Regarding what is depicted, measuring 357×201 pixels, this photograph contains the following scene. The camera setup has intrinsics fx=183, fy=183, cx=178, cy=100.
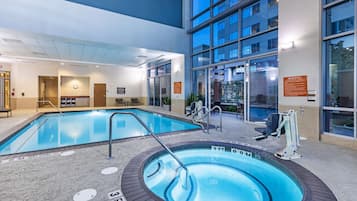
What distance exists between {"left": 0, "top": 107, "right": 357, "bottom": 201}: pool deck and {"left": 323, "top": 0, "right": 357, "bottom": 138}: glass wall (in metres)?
0.60

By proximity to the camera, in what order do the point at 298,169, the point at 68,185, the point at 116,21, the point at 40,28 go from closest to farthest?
the point at 68,185, the point at 298,169, the point at 40,28, the point at 116,21

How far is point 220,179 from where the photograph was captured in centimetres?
302

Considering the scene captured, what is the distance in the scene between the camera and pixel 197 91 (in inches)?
350

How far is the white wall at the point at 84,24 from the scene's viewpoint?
211 inches

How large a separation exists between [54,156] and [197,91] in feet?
21.8

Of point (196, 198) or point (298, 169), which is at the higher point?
point (298, 169)

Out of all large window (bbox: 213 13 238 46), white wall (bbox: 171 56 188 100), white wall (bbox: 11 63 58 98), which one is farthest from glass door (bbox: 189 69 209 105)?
white wall (bbox: 11 63 58 98)

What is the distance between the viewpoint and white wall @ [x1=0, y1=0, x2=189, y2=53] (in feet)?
17.6

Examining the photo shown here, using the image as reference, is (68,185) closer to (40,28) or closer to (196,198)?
(196,198)

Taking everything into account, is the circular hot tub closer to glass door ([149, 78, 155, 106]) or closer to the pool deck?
the pool deck

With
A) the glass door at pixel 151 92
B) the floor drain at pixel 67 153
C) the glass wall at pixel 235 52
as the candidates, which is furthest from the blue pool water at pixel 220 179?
the glass door at pixel 151 92

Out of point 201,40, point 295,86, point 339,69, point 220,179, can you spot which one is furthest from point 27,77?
point 339,69

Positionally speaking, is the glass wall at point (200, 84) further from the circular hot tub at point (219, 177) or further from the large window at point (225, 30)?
the circular hot tub at point (219, 177)

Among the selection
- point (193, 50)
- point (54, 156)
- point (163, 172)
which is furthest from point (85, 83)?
point (163, 172)
